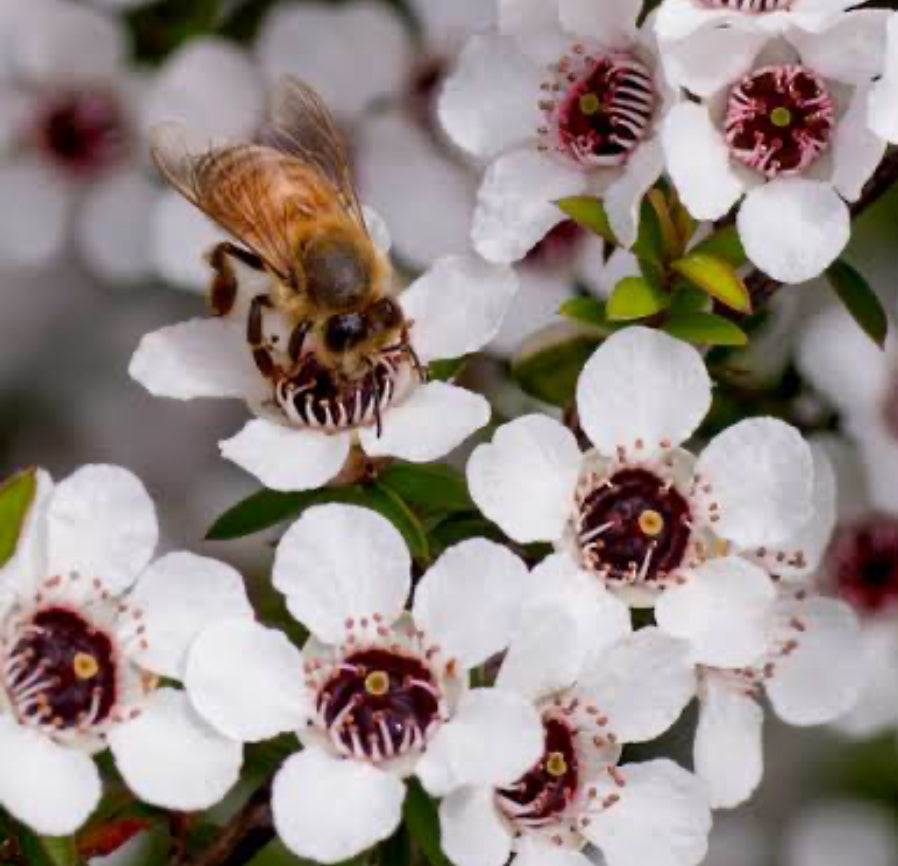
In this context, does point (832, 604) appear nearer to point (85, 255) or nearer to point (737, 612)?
point (737, 612)

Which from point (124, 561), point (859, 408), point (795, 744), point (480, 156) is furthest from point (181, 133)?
point (795, 744)

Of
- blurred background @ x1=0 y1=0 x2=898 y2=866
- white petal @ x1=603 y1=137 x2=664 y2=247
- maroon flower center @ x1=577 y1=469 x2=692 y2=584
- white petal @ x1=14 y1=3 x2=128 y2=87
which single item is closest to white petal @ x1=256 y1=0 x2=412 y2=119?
blurred background @ x1=0 y1=0 x2=898 y2=866

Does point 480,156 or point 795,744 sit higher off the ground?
point 480,156

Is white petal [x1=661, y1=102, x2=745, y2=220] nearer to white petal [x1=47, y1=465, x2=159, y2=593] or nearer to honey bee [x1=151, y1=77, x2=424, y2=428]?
honey bee [x1=151, y1=77, x2=424, y2=428]

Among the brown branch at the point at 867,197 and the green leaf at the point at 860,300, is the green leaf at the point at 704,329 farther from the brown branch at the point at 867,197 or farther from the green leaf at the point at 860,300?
the green leaf at the point at 860,300

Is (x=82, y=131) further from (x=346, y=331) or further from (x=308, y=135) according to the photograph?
(x=346, y=331)
